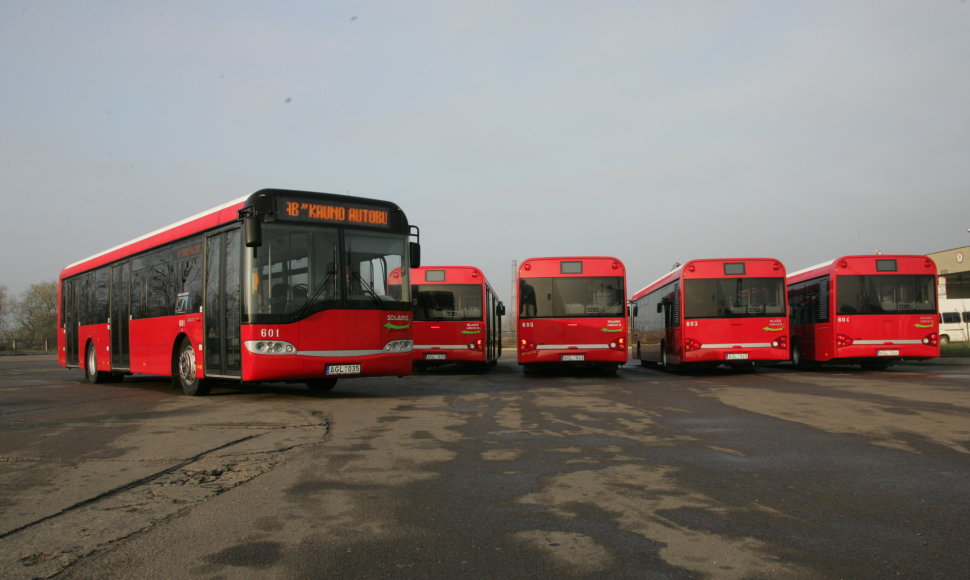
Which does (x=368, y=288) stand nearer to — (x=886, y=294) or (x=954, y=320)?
(x=886, y=294)

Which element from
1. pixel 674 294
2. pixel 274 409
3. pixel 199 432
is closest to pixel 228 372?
pixel 274 409

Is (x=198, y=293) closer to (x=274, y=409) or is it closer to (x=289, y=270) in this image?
(x=289, y=270)

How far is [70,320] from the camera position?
67.1ft

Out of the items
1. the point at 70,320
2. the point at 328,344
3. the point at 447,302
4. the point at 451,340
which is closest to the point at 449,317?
the point at 447,302

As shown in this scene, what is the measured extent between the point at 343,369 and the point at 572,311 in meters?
8.71

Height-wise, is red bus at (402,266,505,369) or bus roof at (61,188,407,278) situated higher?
bus roof at (61,188,407,278)

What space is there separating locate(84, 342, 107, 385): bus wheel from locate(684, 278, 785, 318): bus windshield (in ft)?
48.2

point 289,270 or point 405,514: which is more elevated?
point 289,270

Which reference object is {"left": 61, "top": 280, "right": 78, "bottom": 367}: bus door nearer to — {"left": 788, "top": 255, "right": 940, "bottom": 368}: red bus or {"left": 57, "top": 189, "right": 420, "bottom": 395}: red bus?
{"left": 57, "top": 189, "right": 420, "bottom": 395}: red bus

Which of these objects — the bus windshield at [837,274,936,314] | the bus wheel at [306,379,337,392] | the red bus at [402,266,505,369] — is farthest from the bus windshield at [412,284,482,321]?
the bus windshield at [837,274,936,314]

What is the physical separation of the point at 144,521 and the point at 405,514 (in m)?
1.61

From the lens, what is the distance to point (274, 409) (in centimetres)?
1113

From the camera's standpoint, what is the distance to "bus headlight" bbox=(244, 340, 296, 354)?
11.6 meters

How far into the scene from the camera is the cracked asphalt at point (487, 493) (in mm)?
3918
